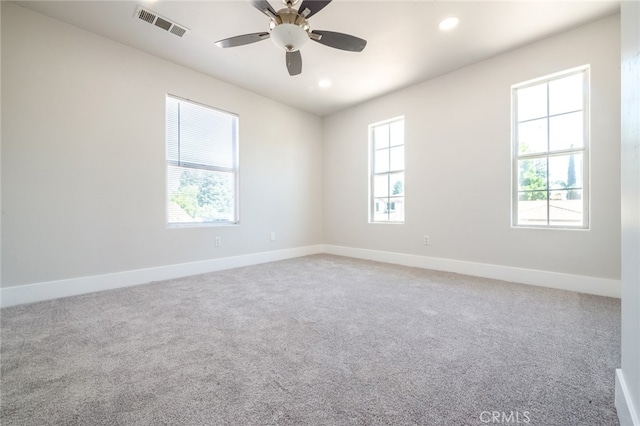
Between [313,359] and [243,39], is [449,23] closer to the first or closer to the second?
[243,39]

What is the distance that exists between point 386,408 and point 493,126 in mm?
3505

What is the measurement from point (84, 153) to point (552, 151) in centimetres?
525

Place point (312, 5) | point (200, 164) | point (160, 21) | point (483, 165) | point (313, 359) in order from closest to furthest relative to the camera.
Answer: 1. point (313, 359)
2. point (312, 5)
3. point (160, 21)
4. point (483, 165)
5. point (200, 164)

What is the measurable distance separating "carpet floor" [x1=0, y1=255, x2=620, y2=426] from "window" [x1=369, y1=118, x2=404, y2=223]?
197 cm

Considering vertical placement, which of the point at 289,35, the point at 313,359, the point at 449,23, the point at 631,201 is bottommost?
the point at 313,359

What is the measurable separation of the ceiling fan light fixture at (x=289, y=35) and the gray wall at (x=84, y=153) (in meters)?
2.06

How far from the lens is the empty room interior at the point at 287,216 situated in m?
1.20

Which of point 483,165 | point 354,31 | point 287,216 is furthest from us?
point 287,216

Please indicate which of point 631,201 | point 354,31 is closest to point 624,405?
point 631,201

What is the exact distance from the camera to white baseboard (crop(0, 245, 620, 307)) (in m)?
2.50

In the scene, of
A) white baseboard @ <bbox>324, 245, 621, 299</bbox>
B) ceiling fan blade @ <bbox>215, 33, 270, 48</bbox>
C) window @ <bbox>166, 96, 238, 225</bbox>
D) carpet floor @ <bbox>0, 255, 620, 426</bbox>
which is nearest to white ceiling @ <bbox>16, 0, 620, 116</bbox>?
ceiling fan blade @ <bbox>215, 33, 270, 48</bbox>

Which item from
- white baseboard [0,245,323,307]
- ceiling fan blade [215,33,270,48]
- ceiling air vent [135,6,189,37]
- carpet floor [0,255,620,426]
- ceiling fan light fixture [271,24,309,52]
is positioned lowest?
carpet floor [0,255,620,426]

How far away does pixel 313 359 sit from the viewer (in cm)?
149

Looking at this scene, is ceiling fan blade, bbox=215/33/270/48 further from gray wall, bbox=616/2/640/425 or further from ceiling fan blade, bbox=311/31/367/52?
gray wall, bbox=616/2/640/425
